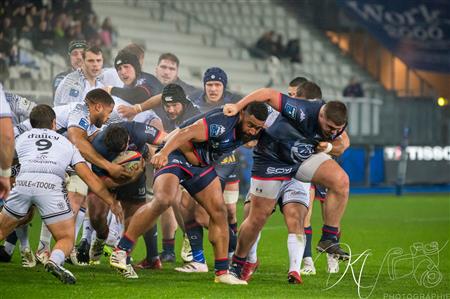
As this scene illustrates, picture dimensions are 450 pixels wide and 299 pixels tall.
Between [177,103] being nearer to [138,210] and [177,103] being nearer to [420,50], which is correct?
[138,210]

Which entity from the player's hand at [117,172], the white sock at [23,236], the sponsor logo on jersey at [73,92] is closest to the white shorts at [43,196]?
the player's hand at [117,172]

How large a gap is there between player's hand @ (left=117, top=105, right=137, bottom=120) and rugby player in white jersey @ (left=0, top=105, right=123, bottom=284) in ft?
9.07

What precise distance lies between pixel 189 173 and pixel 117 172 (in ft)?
2.97

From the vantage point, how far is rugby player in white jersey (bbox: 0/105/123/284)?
9.99 meters

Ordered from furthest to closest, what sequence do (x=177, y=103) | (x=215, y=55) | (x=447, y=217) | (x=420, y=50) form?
(x=420, y=50), (x=215, y=55), (x=447, y=217), (x=177, y=103)

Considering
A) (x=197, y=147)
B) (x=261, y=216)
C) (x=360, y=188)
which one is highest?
(x=197, y=147)

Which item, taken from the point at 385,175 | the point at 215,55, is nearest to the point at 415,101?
the point at 385,175

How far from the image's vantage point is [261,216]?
1066 cm

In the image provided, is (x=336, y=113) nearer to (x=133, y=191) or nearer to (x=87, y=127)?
(x=133, y=191)

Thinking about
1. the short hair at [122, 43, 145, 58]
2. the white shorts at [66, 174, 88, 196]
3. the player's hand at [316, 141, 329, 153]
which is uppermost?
the short hair at [122, 43, 145, 58]

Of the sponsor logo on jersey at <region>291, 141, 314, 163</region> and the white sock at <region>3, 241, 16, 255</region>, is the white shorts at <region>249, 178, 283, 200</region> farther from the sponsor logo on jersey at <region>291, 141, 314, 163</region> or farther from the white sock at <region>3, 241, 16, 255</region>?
the white sock at <region>3, 241, 16, 255</region>

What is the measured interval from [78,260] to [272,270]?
2163 millimetres

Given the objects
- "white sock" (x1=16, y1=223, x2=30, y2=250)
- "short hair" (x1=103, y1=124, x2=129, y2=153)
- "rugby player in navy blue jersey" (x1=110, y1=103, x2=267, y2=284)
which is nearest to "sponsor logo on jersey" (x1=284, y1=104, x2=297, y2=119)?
"rugby player in navy blue jersey" (x1=110, y1=103, x2=267, y2=284)

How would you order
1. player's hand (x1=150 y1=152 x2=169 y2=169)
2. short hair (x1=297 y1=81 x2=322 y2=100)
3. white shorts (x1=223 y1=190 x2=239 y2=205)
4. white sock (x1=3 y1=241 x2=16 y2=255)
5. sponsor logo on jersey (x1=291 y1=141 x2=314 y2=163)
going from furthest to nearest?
1. white shorts (x1=223 y1=190 x2=239 y2=205)
2. white sock (x1=3 y1=241 x2=16 y2=255)
3. short hair (x1=297 y1=81 x2=322 y2=100)
4. sponsor logo on jersey (x1=291 y1=141 x2=314 y2=163)
5. player's hand (x1=150 y1=152 x2=169 y2=169)
